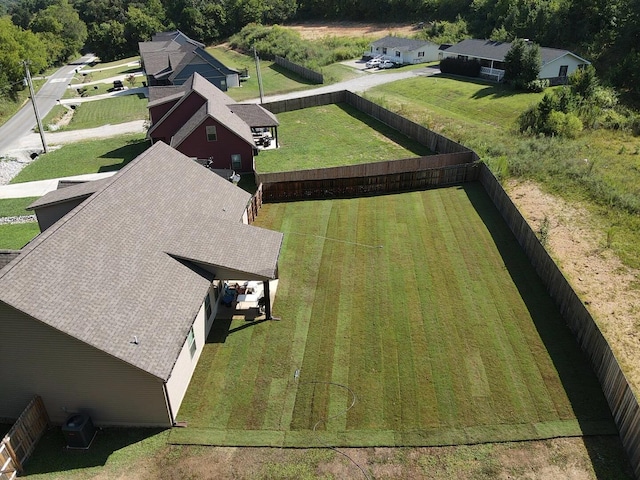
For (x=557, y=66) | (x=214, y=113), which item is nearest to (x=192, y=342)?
(x=214, y=113)

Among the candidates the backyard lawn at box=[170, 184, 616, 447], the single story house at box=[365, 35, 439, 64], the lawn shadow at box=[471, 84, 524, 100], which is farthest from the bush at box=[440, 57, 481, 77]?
the backyard lawn at box=[170, 184, 616, 447]

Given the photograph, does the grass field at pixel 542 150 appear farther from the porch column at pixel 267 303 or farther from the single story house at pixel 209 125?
the single story house at pixel 209 125

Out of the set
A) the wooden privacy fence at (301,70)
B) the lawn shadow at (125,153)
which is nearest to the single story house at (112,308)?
the lawn shadow at (125,153)

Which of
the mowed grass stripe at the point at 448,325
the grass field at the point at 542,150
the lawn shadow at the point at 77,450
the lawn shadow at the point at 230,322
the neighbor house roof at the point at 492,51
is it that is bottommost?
the lawn shadow at the point at 77,450

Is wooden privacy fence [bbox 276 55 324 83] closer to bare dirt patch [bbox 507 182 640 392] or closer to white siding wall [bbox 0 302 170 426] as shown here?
bare dirt patch [bbox 507 182 640 392]

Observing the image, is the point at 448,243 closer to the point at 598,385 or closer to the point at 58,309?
the point at 598,385

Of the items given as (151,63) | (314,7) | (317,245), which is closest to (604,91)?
(317,245)
